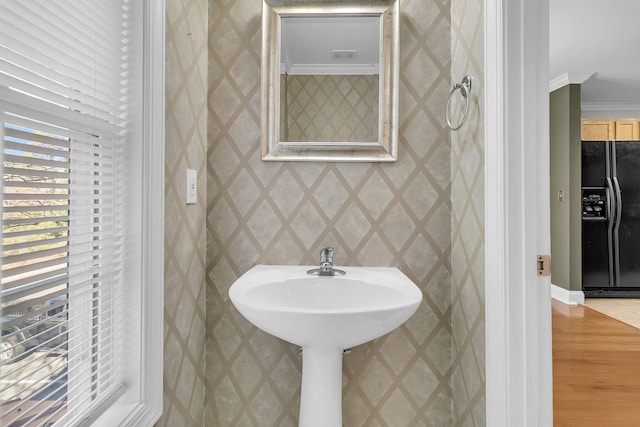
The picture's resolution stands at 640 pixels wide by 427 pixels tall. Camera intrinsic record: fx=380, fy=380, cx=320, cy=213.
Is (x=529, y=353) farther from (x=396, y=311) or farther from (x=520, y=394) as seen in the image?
(x=396, y=311)

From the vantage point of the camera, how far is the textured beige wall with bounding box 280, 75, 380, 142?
5.32ft

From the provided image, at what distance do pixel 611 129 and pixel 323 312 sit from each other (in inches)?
235

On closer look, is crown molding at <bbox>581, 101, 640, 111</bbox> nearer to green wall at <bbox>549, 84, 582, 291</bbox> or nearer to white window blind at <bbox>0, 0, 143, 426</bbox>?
green wall at <bbox>549, 84, 582, 291</bbox>

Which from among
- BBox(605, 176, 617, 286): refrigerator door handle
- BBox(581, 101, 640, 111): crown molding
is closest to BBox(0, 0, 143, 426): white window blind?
BBox(605, 176, 617, 286): refrigerator door handle

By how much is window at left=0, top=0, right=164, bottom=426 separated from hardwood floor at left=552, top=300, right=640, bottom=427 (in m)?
2.09

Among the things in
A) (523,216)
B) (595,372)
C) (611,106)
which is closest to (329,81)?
(523,216)

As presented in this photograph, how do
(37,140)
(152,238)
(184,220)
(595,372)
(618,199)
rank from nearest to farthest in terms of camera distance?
(37,140), (152,238), (184,220), (595,372), (618,199)

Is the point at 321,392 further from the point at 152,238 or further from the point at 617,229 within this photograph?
the point at 617,229

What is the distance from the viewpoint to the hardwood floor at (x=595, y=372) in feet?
6.66

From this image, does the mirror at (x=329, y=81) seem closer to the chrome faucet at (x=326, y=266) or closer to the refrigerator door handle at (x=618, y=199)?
the chrome faucet at (x=326, y=266)

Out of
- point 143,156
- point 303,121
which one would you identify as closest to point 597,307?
point 303,121

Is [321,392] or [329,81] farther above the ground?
[329,81]

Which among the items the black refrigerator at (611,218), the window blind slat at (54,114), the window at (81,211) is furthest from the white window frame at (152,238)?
the black refrigerator at (611,218)

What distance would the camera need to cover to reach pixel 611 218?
448 cm
